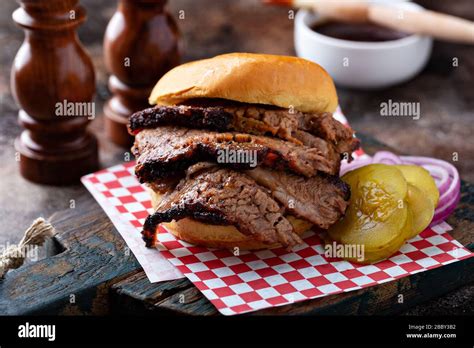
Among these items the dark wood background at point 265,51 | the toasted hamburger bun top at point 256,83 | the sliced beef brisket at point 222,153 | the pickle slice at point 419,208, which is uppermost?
the toasted hamburger bun top at point 256,83

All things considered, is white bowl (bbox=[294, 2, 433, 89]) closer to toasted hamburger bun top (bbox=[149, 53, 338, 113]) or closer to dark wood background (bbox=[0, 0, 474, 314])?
dark wood background (bbox=[0, 0, 474, 314])

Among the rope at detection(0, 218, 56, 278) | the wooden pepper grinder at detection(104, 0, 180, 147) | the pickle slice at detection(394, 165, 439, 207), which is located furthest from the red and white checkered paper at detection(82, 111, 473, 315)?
the wooden pepper grinder at detection(104, 0, 180, 147)

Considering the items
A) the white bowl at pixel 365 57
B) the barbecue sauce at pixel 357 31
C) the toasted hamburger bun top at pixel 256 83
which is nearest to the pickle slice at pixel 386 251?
the toasted hamburger bun top at pixel 256 83

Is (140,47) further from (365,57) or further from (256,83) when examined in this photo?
(365,57)

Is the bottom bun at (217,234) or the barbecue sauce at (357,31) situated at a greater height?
the barbecue sauce at (357,31)

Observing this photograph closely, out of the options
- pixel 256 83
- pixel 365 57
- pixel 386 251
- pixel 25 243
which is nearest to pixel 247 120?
pixel 256 83

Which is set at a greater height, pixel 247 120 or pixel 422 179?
pixel 247 120

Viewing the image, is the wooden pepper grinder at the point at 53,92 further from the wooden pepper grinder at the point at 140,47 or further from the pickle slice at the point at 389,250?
the pickle slice at the point at 389,250
